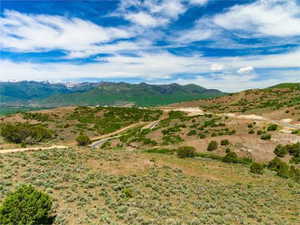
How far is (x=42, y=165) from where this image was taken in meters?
19.0

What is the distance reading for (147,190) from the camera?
16.2 m

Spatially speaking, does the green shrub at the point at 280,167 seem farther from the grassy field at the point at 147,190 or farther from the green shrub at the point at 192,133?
the green shrub at the point at 192,133

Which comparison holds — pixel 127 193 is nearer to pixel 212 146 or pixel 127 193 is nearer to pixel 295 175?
pixel 295 175

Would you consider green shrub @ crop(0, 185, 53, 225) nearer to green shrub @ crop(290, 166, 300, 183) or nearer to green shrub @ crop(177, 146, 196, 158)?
green shrub @ crop(177, 146, 196, 158)

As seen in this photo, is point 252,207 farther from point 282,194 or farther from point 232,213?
point 282,194

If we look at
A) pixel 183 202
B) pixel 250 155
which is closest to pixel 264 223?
pixel 183 202

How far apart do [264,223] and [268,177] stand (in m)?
12.3

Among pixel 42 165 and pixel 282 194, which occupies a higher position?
pixel 42 165

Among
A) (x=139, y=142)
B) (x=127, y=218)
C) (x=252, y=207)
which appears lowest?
(x=139, y=142)

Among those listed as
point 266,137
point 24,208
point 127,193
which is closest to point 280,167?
point 266,137

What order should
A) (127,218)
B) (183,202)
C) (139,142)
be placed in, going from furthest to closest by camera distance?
(139,142) → (183,202) → (127,218)

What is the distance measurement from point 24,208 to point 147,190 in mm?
9287

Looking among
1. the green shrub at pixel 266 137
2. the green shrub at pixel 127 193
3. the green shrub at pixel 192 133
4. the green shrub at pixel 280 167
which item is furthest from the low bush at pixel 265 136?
the green shrub at pixel 127 193

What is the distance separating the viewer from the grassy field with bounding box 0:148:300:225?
12.2 m
